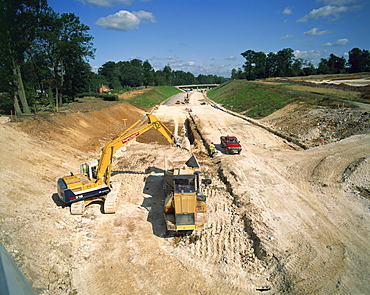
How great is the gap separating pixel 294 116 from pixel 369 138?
13384 millimetres

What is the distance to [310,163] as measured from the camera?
21141 mm

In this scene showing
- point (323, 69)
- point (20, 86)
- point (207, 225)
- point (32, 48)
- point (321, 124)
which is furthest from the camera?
point (323, 69)

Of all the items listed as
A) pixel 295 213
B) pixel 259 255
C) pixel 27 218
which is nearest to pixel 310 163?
pixel 295 213

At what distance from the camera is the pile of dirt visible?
26.3 metres

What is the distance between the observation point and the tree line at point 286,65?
10111 centimetres

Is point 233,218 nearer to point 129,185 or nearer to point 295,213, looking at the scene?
point 295,213

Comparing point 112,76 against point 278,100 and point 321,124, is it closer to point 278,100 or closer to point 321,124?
point 278,100

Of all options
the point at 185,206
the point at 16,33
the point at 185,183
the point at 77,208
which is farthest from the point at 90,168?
the point at 16,33

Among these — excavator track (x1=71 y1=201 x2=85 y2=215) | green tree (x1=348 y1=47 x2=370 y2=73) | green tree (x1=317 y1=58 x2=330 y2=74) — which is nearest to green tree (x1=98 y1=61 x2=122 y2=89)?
green tree (x1=317 y1=58 x2=330 y2=74)

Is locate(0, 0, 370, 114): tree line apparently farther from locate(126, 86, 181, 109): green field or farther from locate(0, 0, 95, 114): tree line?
locate(126, 86, 181, 109): green field

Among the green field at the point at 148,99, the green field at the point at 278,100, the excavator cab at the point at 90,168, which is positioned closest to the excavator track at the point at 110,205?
the excavator cab at the point at 90,168

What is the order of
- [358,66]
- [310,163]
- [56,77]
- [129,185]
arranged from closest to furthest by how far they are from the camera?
[129,185] → [310,163] → [56,77] → [358,66]

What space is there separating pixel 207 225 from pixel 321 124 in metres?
22.9

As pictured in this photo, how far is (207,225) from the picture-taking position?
13.5 m
